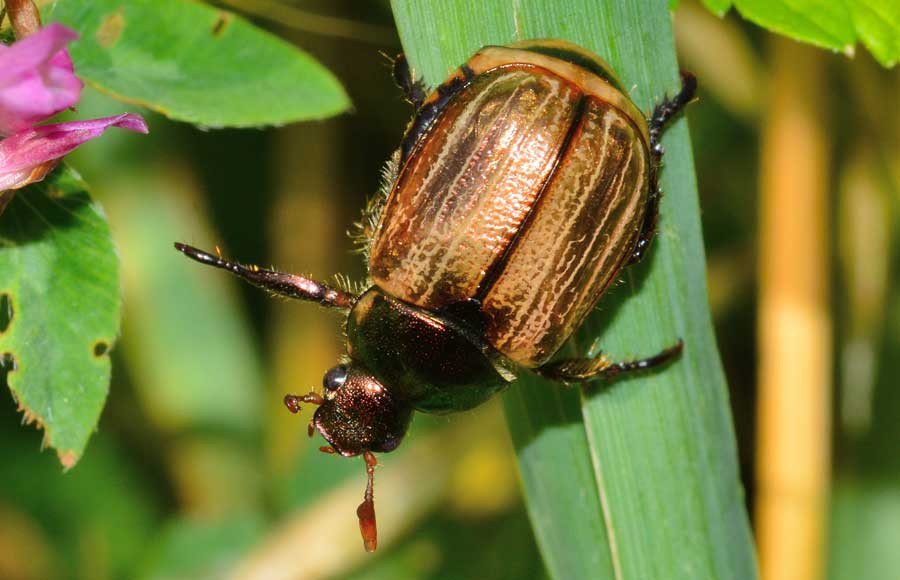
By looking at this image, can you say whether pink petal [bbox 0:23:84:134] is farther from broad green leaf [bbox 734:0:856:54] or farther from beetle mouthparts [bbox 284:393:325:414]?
broad green leaf [bbox 734:0:856:54]

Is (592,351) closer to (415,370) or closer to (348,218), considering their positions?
(415,370)

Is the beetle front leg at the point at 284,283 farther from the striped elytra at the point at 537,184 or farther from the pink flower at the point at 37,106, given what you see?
the pink flower at the point at 37,106

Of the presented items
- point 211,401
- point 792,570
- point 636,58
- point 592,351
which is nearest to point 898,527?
point 792,570

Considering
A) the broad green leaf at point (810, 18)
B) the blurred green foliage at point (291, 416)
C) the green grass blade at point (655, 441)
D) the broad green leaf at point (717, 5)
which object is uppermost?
the broad green leaf at point (810, 18)

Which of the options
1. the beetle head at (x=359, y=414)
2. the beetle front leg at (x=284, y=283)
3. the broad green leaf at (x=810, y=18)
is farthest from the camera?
the beetle head at (x=359, y=414)

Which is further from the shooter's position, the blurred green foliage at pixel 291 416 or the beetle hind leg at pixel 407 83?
the blurred green foliage at pixel 291 416

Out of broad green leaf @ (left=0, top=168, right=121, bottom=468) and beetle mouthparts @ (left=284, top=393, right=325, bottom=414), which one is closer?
broad green leaf @ (left=0, top=168, right=121, bottom=468)

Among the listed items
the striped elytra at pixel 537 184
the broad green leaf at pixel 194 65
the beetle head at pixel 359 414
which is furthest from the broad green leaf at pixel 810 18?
the beetle head at pixel 359 414

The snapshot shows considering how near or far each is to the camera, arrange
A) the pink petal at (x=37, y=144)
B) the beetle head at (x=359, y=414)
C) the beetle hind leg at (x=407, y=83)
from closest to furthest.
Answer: the pink petal at (x=37, y=144), the beetle hind leg at (x=407, y=83), the beetle head at (x=359, y=414)

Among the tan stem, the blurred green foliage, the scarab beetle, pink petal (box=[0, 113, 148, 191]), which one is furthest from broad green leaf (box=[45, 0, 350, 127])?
the tan stem
